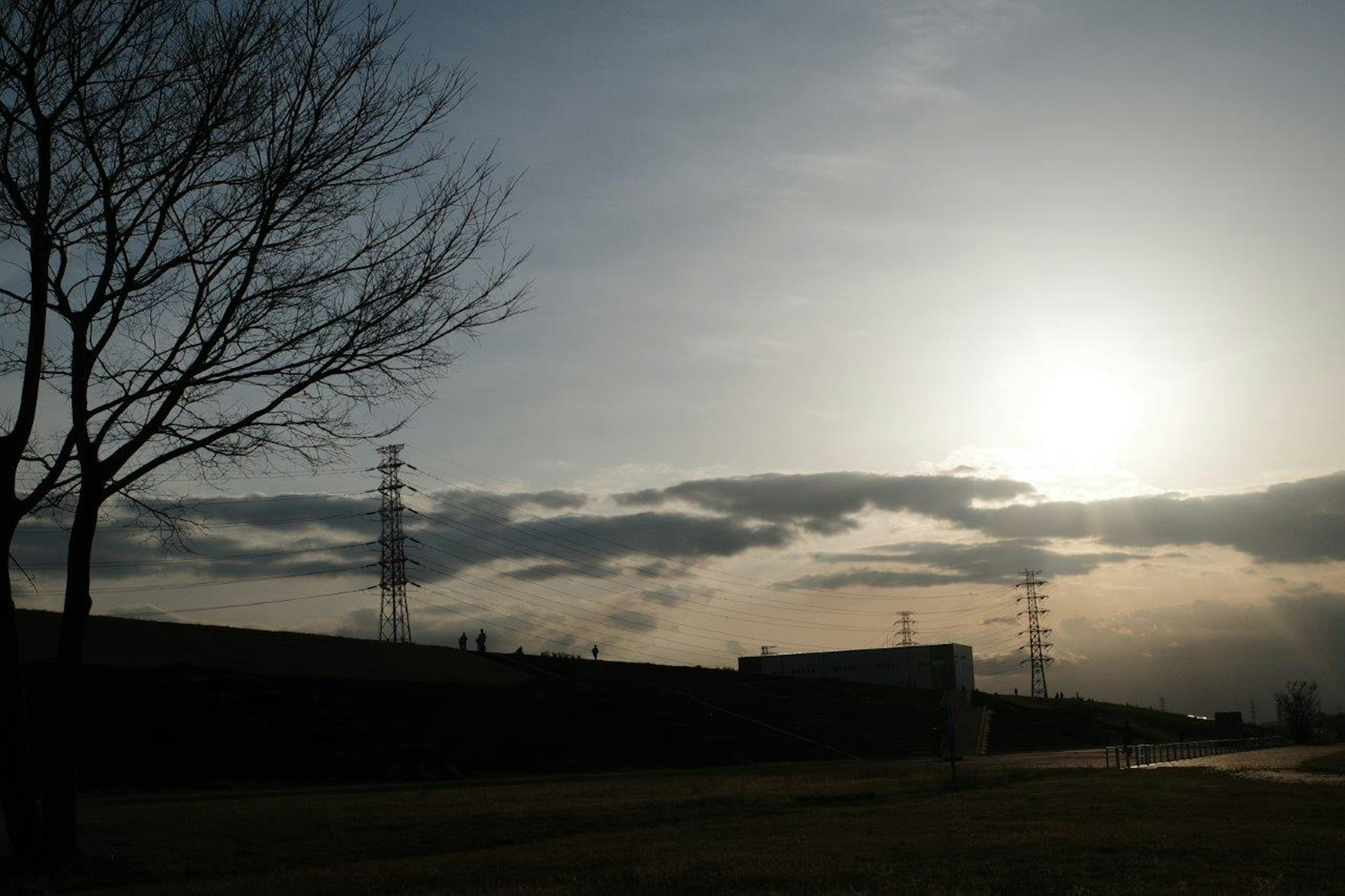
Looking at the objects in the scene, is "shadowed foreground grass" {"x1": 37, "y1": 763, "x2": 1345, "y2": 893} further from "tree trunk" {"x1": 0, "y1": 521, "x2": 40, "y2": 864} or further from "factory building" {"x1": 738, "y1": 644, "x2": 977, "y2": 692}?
"factory building" {"x1": 738, "y1": 644, "x2": 977, "y2": 692}

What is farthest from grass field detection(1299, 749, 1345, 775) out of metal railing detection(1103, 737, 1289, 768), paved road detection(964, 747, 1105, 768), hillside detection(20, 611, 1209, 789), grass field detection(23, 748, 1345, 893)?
hillside detection(20, 611, 1209, 789)

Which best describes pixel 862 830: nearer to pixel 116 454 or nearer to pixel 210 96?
pixel 116 454

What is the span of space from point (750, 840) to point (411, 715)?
3071 centimetres

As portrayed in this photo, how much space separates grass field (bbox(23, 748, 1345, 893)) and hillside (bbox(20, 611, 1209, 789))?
30.4 ft

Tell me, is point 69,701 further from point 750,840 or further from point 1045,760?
point 1045,760

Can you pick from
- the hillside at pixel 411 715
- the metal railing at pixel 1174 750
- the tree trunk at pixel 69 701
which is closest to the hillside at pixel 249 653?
the hillside at pixel 411 715

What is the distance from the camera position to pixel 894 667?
9800cm

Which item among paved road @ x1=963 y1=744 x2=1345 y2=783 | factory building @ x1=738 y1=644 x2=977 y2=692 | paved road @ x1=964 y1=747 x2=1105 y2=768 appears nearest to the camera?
paved road @ x1=963 y1=744 x2=1345 y2=783

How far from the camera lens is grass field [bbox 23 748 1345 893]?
1027cm

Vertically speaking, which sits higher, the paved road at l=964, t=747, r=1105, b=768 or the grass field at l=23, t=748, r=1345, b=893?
the grass field at l=23, t=748, r=1345, b=893

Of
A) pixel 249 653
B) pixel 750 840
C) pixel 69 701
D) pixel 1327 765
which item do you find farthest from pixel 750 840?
pixel 249 653

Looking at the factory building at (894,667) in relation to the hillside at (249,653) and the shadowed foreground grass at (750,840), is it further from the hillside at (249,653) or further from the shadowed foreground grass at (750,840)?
the shadowed foreground grass at (750,840)

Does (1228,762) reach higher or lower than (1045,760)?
higher

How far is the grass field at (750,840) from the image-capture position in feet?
33.7
